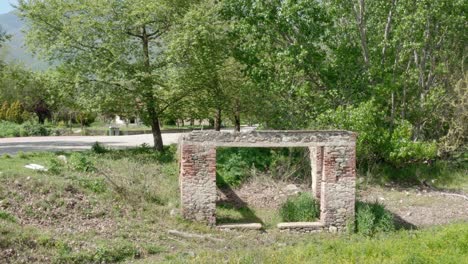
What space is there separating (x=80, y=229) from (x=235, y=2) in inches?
504

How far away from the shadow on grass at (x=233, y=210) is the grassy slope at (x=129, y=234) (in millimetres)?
1184

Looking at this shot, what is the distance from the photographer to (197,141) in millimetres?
14023

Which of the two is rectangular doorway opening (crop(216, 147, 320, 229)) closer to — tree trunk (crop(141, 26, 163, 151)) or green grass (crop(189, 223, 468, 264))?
green grass (crop(189, 223, 468, 264))

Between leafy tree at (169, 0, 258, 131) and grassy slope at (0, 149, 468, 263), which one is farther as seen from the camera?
leafy tree at (169, 0, 258, 131)

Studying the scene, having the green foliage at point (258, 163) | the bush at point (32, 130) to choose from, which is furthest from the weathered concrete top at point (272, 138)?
the bush at point (32, 130)

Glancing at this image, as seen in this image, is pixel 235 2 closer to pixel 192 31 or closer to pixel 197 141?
pixel 192 31

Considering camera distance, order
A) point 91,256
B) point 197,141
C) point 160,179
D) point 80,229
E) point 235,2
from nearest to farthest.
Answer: point 91,256 < point 80,229 < point 197,141 < point 160,179 < point 235,2

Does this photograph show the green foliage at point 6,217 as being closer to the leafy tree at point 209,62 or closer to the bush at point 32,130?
the leafy tree at point 209,62

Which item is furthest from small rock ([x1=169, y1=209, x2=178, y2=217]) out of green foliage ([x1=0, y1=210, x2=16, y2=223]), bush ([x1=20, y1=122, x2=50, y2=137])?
bush ([x1=20, y1=122, x2=50, y2=137])

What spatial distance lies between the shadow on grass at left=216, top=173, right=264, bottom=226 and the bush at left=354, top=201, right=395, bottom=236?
2811 mm

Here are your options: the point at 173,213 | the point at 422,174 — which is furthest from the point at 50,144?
the point at 422,174

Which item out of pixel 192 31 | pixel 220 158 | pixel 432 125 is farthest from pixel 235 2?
pixel 432 125

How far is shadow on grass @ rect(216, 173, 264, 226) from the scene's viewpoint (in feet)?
49.3

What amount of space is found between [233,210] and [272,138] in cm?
314
